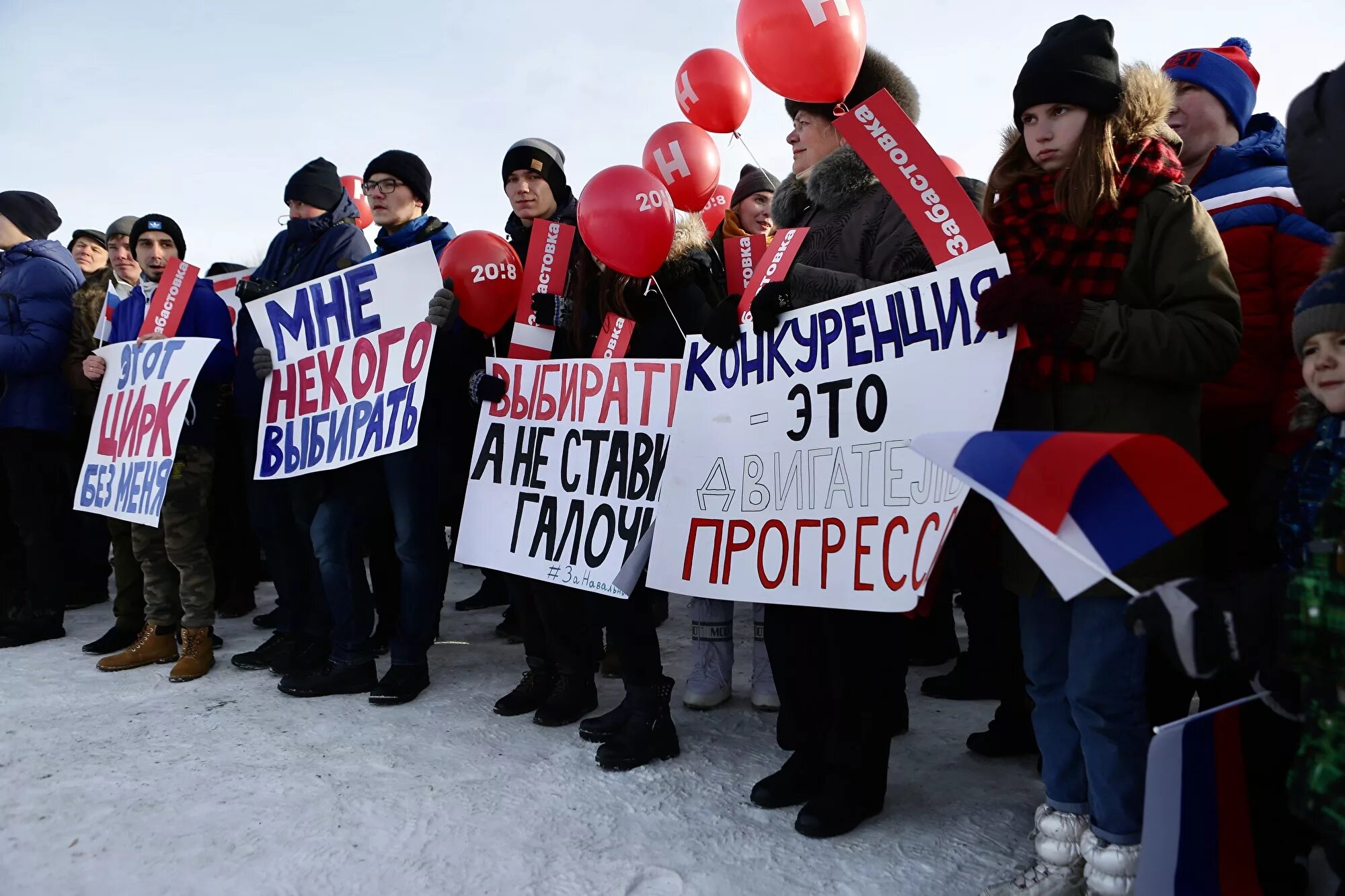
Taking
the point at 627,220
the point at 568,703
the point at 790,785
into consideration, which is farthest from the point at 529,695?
the point at 627,220

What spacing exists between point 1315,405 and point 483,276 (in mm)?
3021

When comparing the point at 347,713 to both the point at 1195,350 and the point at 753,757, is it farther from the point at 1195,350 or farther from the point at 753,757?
the point at 1195,350

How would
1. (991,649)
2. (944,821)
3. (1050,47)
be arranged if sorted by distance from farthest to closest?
1. (991,649)
2. (944,821)
3. (1050,47)

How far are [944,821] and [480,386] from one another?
2.39m

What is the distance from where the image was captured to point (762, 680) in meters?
4.00

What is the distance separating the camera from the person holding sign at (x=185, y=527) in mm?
4719

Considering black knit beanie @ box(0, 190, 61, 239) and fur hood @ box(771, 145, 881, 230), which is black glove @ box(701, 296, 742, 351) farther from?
black knit beanie @ box(0, 190, 61, 239)

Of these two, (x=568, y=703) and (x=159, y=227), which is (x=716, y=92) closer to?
(x=159, y=227)

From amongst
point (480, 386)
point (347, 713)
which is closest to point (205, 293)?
point (480, 386)

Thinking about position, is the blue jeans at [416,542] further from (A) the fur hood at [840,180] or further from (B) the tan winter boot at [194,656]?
(A) the fur hood at [840,180]

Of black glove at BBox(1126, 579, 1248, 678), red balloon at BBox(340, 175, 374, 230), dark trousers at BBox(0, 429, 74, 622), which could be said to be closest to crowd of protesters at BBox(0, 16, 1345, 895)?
black glove at BBox(1126, 579, 1248, 678)

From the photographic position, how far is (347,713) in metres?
3.98

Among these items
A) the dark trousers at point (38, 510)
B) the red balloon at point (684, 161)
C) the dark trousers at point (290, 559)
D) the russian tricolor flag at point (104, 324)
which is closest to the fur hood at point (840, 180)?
the red balloon at point (684, 161)

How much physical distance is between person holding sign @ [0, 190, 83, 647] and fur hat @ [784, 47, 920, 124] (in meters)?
4.37
